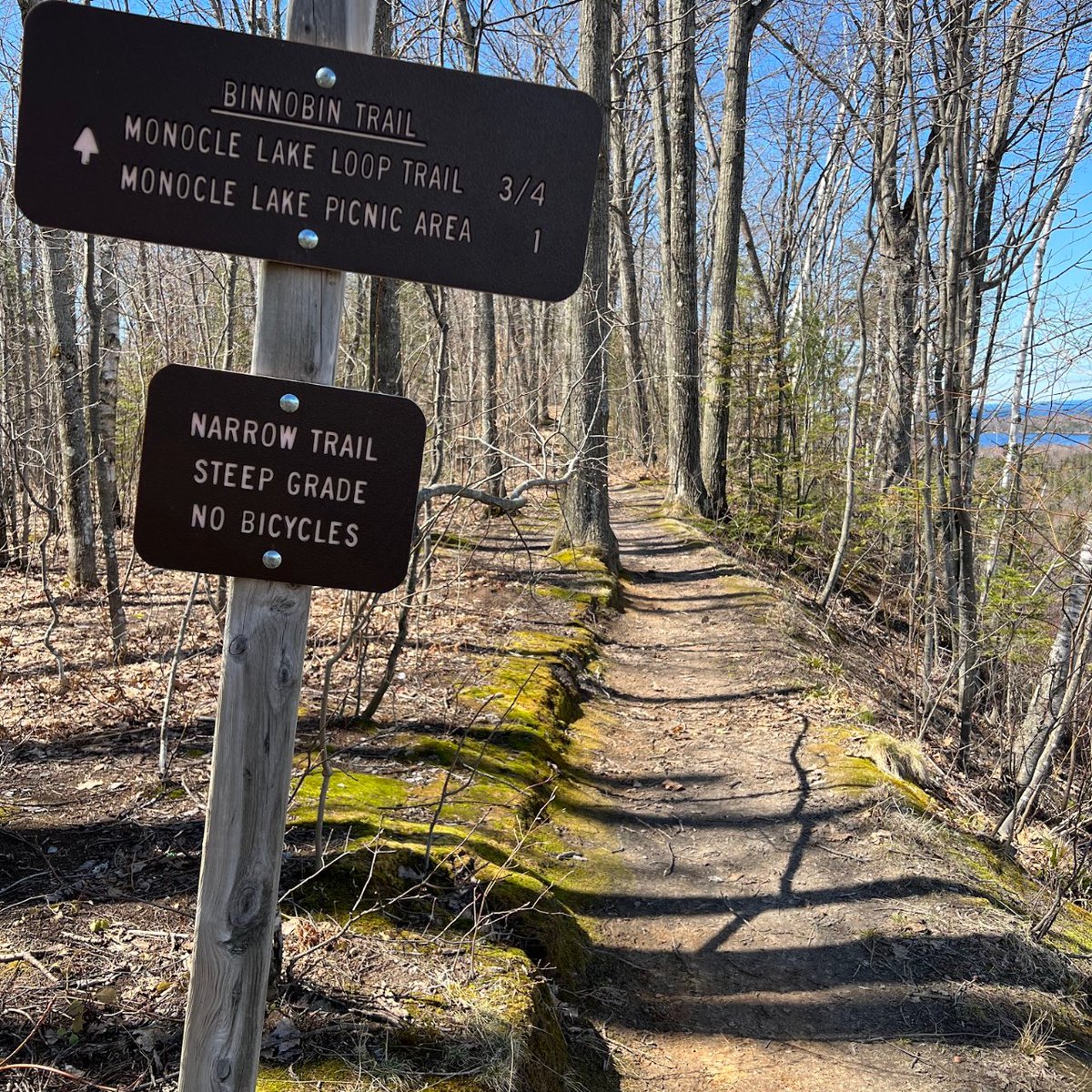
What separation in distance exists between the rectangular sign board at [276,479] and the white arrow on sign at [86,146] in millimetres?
420

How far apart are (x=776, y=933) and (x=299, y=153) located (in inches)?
160

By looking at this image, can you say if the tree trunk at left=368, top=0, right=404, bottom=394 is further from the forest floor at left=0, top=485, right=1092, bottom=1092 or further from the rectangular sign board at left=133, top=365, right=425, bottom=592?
the rectangular sign board at left=133, top=365, right=425, bottom=592

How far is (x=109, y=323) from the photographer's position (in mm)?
7527

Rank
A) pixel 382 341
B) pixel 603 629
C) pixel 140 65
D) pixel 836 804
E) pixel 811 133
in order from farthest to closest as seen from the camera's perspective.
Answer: pixel 811 133
pixel 603 629
pixel 382 341
pixel 836 804
pixel 140 65

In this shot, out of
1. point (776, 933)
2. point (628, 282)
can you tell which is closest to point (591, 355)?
point (776, 933)

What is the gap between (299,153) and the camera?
1663 mm

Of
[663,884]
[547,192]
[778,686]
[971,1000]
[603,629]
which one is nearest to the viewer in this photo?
[547,192]

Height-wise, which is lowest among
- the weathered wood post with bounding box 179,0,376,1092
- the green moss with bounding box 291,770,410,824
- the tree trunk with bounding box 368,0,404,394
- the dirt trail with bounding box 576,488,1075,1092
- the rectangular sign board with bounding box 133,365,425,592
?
the dirt trail with bounding box 576,488,1075,1092

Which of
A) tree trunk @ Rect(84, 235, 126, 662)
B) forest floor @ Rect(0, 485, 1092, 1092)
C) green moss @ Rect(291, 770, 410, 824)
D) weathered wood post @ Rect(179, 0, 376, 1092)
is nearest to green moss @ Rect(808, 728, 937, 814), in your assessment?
forest floor @ Rect(0, 485, 1092, 1092)

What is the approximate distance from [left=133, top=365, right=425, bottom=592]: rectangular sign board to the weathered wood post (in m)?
0.11

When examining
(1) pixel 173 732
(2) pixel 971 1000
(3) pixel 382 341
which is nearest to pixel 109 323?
(3) pixel 382 341

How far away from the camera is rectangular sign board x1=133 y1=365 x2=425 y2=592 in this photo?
1678 millimetres

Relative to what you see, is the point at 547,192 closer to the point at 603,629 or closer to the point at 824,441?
the point at 603,629

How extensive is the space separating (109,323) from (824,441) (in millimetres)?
Answer: 11199
